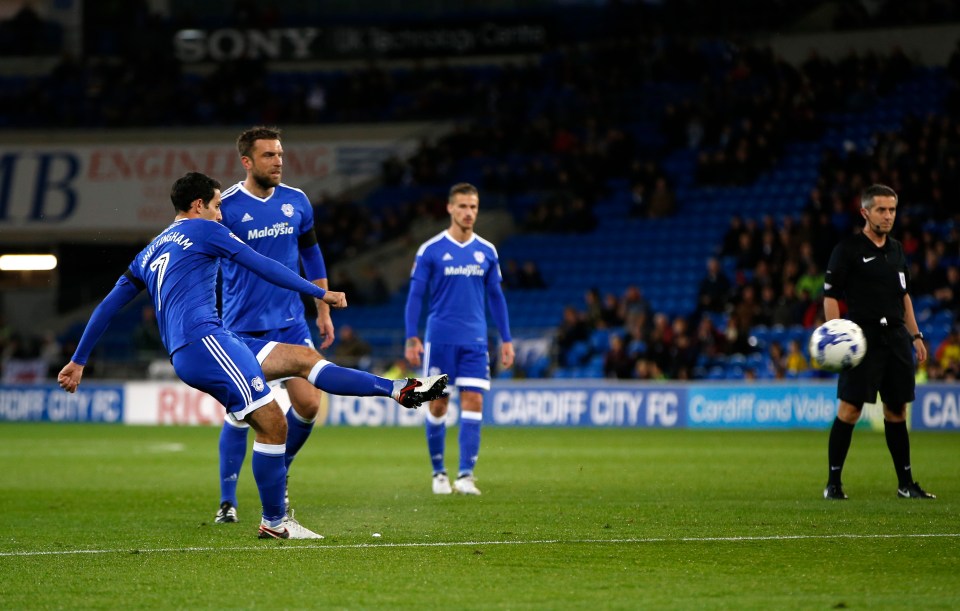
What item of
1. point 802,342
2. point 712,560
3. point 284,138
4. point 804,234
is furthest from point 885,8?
point 712,560

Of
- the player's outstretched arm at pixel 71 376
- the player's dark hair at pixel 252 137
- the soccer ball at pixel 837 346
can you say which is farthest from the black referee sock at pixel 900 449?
the player's outstretched arm at pixel 71 376

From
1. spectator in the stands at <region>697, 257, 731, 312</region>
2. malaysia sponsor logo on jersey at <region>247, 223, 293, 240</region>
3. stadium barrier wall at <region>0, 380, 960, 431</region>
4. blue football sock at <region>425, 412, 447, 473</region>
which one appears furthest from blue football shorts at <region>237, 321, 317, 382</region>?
spectator in the stands at <region>697, 257, 731, 312</region>

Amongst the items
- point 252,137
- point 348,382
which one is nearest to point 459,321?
point 252,137

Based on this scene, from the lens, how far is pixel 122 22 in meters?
41.8

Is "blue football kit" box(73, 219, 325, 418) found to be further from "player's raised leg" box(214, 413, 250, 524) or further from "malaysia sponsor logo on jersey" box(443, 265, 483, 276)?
"malaysia sponsor logo on jersey" box(443, 265, 483, 276)

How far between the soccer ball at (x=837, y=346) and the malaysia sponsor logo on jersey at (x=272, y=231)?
12.7 feet

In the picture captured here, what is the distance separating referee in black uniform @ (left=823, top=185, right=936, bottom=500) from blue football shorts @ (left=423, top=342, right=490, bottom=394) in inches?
114

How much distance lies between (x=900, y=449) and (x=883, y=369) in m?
0.65

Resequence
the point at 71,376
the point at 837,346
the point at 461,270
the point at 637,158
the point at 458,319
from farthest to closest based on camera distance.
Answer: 1. the point at 637,158
2. the point at 461,270
3. the point at 458,319
4. the point at 837,346
5. the point at 71,376

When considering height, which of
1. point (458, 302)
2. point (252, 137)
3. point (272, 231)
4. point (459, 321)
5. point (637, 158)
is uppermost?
point (637, 158)

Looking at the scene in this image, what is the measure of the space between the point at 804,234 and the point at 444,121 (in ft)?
43.6

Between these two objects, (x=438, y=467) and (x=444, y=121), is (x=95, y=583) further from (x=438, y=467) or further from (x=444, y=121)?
(x=444, y=121)

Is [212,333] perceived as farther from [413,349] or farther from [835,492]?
[835,492]

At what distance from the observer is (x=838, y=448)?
11.0 m
